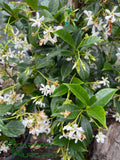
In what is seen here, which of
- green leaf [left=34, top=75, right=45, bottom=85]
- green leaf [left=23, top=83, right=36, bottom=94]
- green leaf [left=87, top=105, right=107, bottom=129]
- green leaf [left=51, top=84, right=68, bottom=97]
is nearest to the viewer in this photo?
green leaf [left=87, top=105, right=107, bottom=129]

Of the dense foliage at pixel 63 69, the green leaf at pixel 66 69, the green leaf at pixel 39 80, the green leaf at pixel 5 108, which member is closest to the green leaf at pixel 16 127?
the dense foliage at pixel 63 69

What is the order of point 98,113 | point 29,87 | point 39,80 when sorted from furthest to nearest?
point 29,87 < point 39,80 < point 98,113

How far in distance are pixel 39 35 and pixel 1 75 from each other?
400 mm

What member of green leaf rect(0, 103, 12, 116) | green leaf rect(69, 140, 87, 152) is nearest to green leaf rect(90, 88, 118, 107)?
green leaf rect(69, 140, 87, 152)

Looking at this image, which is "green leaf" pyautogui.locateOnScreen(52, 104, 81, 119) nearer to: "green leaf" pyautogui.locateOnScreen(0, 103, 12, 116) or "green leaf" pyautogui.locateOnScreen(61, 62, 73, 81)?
"green leaf" pyautogui.locateOnScreen(61, 62, 73, 81)

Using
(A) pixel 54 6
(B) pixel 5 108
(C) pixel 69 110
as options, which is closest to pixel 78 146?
(C) pixel 69 110

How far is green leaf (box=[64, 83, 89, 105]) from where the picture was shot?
501 millimetres

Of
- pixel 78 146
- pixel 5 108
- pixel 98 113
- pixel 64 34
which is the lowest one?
pixel 78 146

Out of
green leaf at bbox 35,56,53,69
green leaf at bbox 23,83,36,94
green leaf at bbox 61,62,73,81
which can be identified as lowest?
green leaf at bbox 23,83,36,94

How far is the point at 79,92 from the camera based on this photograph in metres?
0.52

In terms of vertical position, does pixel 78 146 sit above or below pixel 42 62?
below

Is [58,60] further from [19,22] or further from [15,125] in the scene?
[15,125]

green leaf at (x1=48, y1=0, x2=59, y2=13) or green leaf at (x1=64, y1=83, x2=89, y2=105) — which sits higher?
green leaf at (x1=48, y1=0, x2=59, y2=13)

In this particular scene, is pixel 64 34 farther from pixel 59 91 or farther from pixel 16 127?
pixel 16 127
